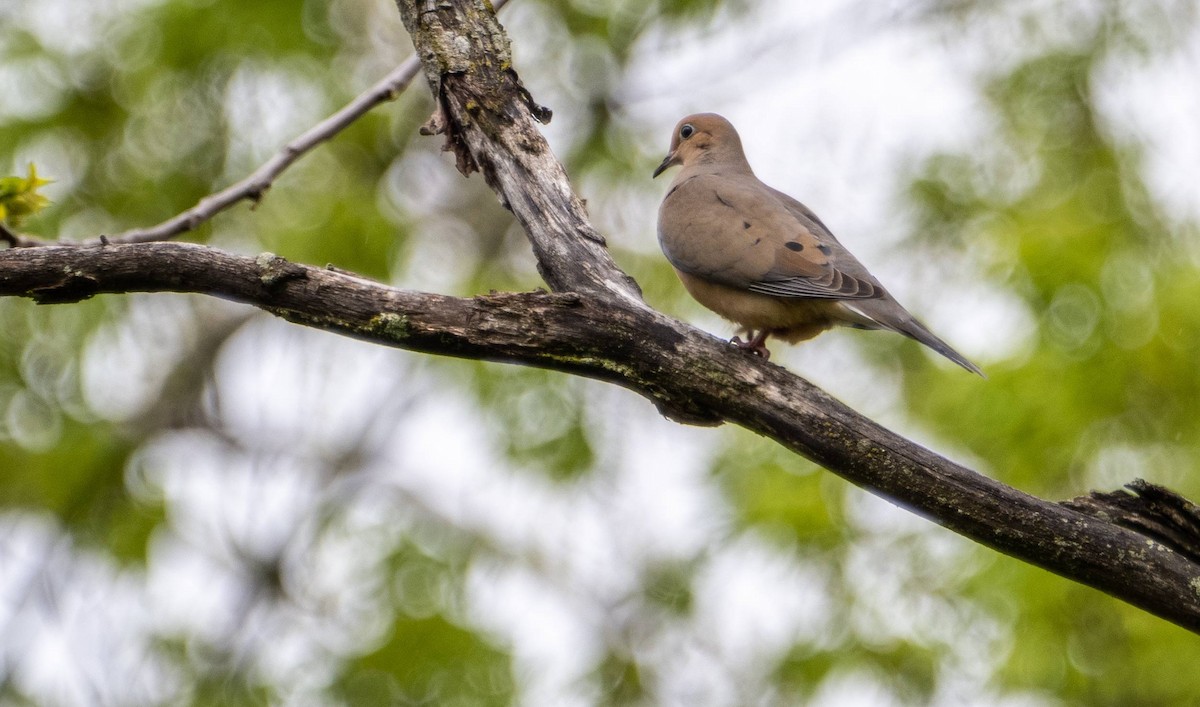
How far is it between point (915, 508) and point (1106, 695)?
3478 mm

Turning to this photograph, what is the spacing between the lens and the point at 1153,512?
3463 mm

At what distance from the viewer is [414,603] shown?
8047 millimetres

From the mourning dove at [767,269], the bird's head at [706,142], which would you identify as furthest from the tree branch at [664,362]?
the bird's head at [706,142]

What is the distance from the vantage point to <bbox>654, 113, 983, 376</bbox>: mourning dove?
4.54 m

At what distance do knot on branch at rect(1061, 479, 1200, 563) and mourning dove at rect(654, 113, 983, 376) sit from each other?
785 mm

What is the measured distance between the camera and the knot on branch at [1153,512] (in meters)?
3.41

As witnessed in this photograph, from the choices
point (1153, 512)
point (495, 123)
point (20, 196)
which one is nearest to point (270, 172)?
point (20, 196)

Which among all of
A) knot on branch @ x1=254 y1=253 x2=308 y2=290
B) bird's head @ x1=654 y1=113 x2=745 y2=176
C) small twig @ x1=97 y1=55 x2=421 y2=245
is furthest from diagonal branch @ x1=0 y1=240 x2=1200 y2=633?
bird's head @ x1=654 y1=113 x2=745 y2=176

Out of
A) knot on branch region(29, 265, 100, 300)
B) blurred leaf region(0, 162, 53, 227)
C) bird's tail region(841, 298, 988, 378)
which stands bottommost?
knot on branch region(29, 265, 100, 300)

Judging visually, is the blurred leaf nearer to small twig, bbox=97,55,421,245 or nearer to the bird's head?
small twig, bbox=97,55,421,245

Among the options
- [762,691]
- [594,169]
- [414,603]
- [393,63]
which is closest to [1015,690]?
[762,691]

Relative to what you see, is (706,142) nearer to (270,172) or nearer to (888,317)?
(888,317)

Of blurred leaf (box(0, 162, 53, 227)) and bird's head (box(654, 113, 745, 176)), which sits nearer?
blurred leaf (box(0, 162, 53, 227))

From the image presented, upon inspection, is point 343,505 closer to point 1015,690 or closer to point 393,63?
point 393,63
